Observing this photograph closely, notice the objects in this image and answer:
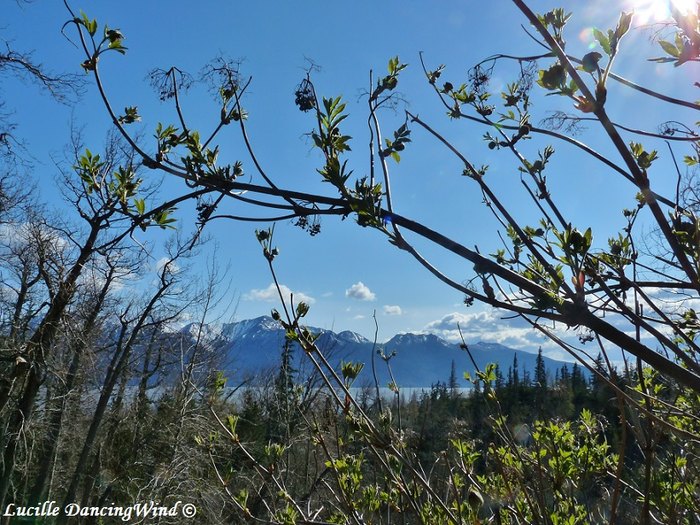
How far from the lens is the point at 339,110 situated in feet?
3.70

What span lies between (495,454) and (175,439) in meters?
13.5

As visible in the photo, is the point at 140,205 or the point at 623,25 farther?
the point at 140,205

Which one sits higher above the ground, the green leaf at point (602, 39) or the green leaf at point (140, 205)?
the green leaf at point (602, 39)

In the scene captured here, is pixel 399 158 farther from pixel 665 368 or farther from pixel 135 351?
pixel 135 351

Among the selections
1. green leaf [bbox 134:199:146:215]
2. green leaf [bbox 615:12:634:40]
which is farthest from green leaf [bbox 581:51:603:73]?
green leaf [bbox 134:199:146:215]

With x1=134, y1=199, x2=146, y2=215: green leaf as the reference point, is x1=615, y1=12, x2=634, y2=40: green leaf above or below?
above

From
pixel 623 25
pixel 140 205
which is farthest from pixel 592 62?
pixel 140 205

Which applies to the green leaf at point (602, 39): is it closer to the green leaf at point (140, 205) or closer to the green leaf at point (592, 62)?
the green leaf at point (592, 62)

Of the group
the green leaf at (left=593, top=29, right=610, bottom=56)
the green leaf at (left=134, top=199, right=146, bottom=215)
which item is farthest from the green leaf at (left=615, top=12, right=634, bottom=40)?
the green leaf at (left=134, top=199, right=146, bottom=215)

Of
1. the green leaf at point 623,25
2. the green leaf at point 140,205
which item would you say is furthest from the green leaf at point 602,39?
the green leaf at point 140,205

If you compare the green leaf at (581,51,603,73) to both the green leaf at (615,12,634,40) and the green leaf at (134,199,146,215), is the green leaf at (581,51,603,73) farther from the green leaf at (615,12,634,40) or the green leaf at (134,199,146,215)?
the green leaf at (134,199,146,215)

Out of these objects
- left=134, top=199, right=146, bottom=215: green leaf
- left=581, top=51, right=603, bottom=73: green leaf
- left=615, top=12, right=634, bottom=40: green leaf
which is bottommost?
left=134, top=199, right=146, bottom=215: green leaf

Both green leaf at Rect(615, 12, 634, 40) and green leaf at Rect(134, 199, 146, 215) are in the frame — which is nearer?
green leaf at Rect(615, 12, 634, 40)

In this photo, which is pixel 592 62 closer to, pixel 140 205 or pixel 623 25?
pixel 623 25
